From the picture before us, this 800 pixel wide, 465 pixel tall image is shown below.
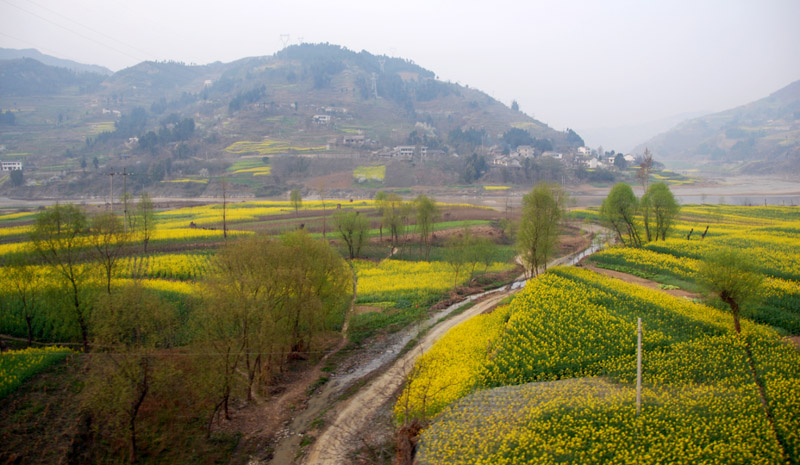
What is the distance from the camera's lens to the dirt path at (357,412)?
16156 mm

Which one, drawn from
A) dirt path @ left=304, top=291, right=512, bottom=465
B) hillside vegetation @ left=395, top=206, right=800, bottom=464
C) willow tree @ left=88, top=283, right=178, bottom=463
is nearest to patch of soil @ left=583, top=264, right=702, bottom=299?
hillside vegetation @ left=395, top=206, right=800, bottom=464

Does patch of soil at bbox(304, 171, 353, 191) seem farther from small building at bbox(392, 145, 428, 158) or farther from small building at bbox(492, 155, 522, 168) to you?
small building at bbox(492, 155, 522, 168)

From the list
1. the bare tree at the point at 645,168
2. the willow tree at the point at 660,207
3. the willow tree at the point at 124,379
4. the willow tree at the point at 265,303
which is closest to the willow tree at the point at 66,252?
the willow tree at the point at 124,379

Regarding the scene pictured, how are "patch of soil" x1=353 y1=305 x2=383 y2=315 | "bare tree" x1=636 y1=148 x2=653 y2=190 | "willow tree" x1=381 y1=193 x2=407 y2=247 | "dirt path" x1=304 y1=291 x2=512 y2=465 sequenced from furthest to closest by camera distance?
1. "bare tree" x1=636 y1=148 x2=653 y2=190
2. "willow tree" x1=381 y1=193 x2=407 y2=247
3. "patch of soil" x1=353 y1=305 x2=383 y2=315
4. "dirt path" x1=304 y1=291 x2=512 y2=465

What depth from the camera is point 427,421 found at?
16188 millimetres

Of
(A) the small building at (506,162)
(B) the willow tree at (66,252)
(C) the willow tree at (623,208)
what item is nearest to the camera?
(B) the willow tree at (66,252)

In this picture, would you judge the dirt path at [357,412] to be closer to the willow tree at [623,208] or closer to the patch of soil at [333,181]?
the willow tree at [623,208]

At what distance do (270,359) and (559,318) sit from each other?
51.6 feet

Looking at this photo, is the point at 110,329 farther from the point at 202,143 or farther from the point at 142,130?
the point at 142,130

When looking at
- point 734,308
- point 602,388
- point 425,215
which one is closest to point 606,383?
point 602,388

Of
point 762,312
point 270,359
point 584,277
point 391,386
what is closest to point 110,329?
point 270,359

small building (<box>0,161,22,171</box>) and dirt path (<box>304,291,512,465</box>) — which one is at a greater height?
small building (<box>0,161,22,171</box>)

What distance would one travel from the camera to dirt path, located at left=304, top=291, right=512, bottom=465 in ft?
53.0

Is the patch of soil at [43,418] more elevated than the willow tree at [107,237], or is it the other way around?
the willow tree at [107,237]
